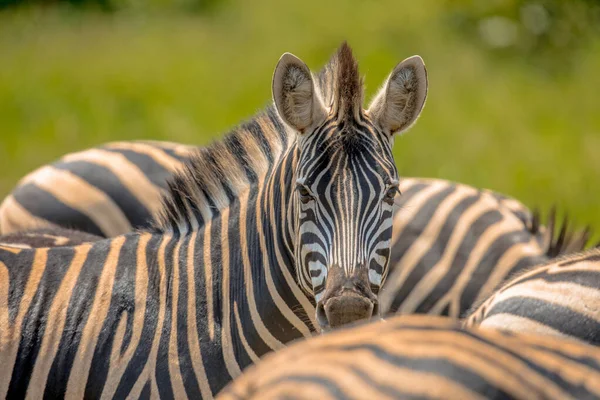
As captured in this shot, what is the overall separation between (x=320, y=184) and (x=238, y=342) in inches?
31.2

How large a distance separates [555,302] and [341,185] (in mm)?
972

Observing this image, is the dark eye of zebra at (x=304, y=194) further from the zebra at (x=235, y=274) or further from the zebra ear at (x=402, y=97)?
the zebra ear at (x=402, y=97)

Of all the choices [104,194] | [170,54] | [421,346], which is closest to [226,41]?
[170,54]

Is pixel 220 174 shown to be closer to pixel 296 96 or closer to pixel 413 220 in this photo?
pixel 296 96

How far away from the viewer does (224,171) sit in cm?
447

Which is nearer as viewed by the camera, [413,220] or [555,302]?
[555,302]

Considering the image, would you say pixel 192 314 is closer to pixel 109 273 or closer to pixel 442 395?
pixel 109 273

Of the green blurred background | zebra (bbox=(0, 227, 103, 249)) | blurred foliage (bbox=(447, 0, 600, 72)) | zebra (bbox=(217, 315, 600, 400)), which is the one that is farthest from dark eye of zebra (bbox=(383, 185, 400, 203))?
blurred foliage (bbox=(447, 0, 600, 72))

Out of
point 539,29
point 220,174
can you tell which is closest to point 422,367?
point 220,174

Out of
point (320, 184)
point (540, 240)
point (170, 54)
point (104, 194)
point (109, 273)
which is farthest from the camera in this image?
point (170, 54)

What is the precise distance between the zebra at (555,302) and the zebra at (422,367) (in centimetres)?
90

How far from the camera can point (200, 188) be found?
447 centimetres

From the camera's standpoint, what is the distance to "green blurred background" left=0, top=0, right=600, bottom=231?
44.7 feet

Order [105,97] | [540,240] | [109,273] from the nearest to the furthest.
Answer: [109,273], [540,240], [105,97]
